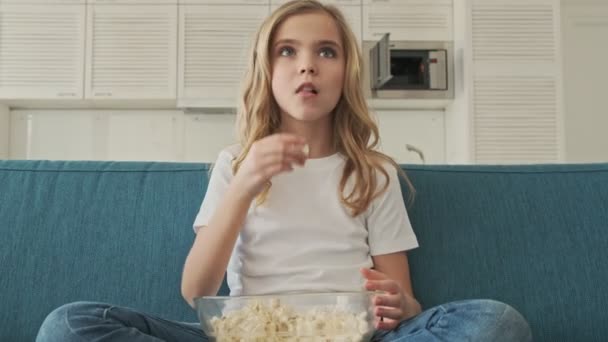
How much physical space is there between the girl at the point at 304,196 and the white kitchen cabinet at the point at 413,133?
287 centimetres

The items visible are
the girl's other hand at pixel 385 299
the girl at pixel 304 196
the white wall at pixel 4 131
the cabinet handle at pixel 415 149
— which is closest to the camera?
the girl's other hand at pixel 385 299

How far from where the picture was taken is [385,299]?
1213 millimetres

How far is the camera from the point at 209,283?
4.54 feet

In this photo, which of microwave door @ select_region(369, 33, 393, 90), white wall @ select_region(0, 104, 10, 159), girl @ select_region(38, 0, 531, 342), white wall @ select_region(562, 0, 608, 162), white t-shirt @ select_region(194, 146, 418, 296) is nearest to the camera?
girl @ select_region(38, 0, 531, 342)

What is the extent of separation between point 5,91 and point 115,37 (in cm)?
69

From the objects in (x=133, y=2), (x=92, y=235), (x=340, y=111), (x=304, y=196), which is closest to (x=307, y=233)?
(x=304, y=196)

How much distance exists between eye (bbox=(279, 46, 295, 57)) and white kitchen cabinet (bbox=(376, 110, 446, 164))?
116 inches

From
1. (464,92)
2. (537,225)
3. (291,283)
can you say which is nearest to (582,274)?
(537,225)

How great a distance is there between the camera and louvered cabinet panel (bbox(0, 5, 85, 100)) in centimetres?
429

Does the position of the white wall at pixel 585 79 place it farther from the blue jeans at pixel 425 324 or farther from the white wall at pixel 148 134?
the blue jeans at pixel 425 324

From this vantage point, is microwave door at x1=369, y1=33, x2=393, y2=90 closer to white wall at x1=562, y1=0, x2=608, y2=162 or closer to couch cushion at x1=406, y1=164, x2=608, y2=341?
white wall at x1=562, y1=0, x2=608, y2=162

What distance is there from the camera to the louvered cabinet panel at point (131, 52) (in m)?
4.30

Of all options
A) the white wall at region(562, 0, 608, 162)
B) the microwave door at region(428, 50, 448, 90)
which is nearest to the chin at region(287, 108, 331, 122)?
the microwave door at region(428, 50, 448, 90)

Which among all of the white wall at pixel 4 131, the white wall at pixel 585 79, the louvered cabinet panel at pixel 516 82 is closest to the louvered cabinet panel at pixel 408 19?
the louvered cabinet panel at pixel 516 82
